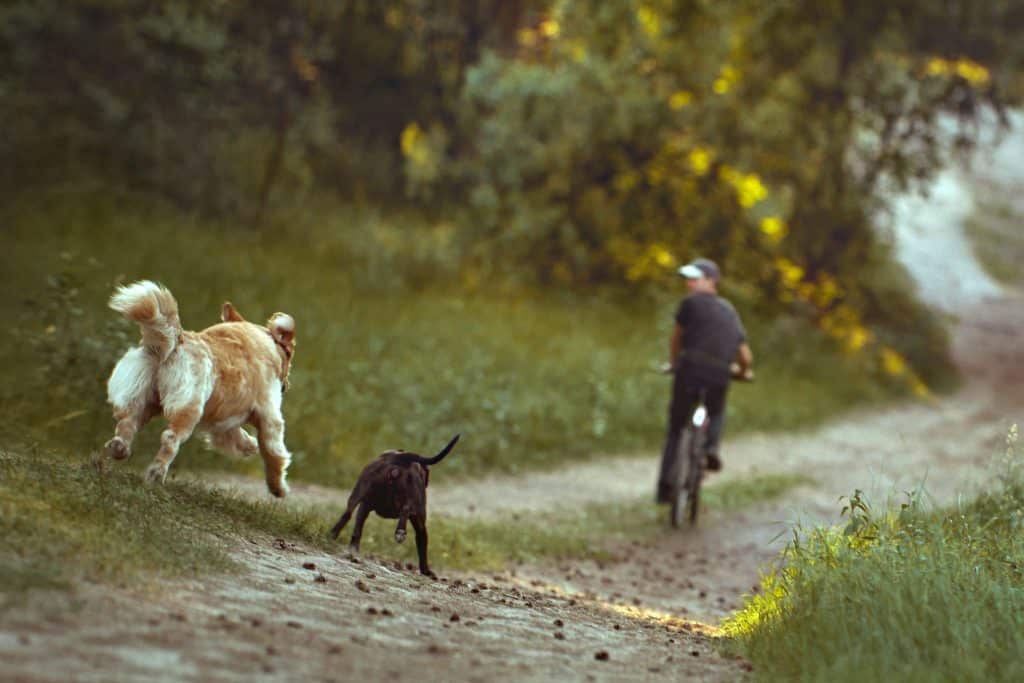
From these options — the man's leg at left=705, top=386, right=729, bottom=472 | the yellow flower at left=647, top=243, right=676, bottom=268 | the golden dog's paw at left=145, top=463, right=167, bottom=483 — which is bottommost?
the golden dog's paw at left=145, top=463, right=167, bottom=483

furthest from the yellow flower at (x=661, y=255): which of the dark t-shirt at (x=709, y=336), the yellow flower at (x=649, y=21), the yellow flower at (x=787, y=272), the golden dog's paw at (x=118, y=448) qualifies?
the golden dog's paw at (x=118, y=448)

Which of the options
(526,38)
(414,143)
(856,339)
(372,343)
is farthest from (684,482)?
(526,38)

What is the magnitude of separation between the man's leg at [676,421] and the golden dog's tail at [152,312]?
263 inches

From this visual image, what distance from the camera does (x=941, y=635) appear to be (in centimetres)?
627

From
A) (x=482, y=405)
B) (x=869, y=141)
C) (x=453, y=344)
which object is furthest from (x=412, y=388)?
(x=869, y=141)

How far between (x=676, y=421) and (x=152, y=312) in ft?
22.9

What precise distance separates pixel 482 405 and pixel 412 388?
0.86 meters

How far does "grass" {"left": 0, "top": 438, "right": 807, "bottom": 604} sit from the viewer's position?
17.7 feet

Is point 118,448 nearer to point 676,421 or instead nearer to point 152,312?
point 152,312

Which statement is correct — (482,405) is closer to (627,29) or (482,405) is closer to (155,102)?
(155,102)

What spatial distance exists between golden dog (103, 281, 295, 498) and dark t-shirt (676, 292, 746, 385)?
5.61 meters

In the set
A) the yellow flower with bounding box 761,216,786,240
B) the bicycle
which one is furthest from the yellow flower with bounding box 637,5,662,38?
the bicycle

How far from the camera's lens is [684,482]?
12703mm

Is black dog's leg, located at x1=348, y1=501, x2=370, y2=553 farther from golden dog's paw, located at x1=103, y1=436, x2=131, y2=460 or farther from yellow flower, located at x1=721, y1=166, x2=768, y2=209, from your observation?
yellow flower, located at x1=721, y1=166, x2=768, y2=209
